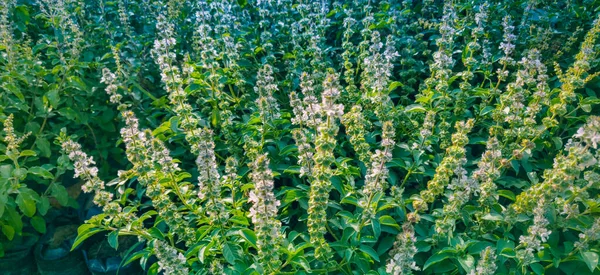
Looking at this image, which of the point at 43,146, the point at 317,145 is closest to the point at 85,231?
the point at 43,146

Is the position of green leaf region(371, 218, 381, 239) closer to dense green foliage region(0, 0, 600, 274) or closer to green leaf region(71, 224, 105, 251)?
dense green foliage region(0, 0, 600, 274)

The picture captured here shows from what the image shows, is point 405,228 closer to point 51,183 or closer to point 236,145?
point 236,145

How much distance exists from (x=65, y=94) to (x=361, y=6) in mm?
3145

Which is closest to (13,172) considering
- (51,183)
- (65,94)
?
(51,183)

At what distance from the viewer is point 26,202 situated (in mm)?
4051

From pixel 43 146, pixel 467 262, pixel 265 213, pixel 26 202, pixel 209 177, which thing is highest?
pixel 209 177

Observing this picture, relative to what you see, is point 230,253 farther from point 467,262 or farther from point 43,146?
point 43,146

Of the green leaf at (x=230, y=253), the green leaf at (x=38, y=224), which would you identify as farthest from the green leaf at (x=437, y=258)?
the green leaf at (x=38, y=224)

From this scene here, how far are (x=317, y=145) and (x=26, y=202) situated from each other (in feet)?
8.04

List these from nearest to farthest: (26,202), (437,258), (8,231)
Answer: (437,258), (26,202), (8,231)

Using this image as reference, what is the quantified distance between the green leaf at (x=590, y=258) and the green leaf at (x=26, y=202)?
12.8 ft

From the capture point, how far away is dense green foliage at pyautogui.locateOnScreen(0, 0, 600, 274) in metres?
3.16

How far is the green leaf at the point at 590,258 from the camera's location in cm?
302

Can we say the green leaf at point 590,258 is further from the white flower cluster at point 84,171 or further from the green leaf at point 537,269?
the white flower cluster at point 84,171
